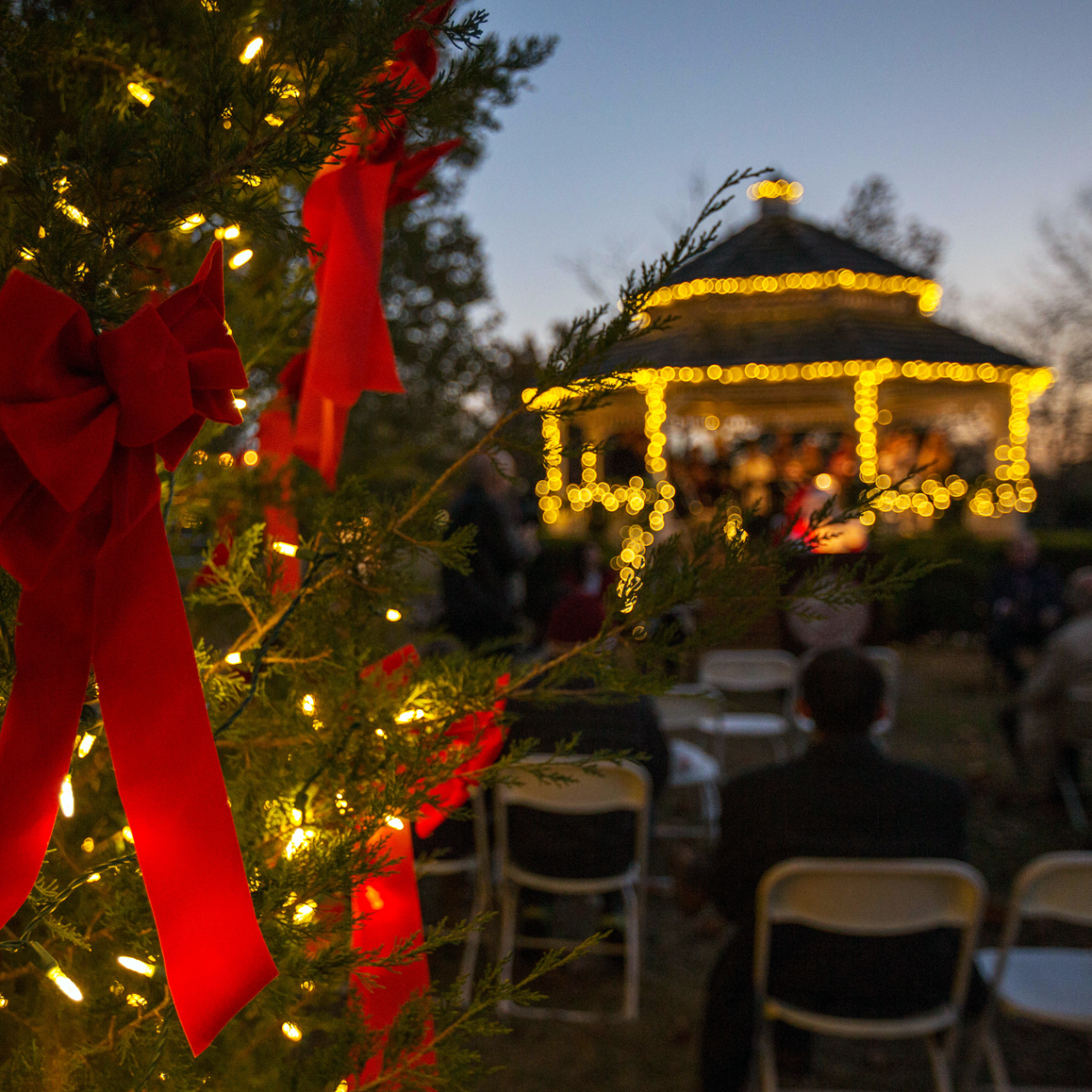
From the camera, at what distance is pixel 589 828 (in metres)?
3.56

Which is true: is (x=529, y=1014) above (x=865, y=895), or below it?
below

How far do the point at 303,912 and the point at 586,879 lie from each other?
2960 millimetres

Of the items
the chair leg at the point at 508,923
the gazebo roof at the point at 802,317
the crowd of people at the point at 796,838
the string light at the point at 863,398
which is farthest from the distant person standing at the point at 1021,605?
the chair leg at the point at 508,923

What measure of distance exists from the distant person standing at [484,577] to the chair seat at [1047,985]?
358 centimetres

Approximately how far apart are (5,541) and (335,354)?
57 centimetres

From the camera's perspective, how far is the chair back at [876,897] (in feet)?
7.86

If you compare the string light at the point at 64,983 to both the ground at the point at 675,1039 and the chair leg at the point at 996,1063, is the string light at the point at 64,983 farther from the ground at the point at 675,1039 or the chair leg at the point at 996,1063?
the chair leg at the point at 996,1063

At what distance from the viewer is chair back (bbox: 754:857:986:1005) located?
2.40 m

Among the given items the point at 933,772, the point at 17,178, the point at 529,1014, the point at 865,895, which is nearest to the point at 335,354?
the point at 17,178

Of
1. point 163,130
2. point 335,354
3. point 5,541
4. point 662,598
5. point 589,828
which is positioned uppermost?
point 163,130

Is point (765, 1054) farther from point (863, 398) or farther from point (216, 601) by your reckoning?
point (863, 398)

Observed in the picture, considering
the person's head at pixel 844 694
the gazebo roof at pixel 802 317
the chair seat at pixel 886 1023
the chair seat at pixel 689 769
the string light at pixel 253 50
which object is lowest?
the chair seat at pixel 886 1023

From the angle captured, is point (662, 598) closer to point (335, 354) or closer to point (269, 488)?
point (335, 354)

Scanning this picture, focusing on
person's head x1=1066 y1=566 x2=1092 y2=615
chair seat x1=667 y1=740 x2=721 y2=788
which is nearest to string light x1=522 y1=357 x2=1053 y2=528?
person's head x1=1066 y1=566 x2=1092 y2=615
